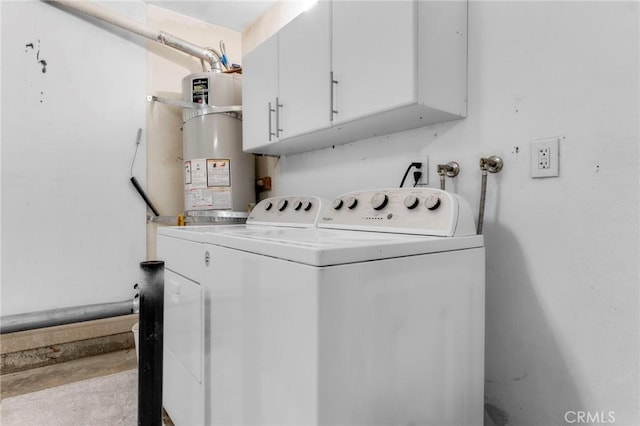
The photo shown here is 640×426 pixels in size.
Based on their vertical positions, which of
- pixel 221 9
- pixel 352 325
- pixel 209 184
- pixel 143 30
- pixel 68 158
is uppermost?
pixel 221 9

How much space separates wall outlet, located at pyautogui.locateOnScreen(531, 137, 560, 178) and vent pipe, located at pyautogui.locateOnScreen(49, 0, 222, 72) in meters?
2.27

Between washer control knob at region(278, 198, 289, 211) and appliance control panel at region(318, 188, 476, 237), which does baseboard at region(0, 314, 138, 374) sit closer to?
washer control knob at region(278, 198, 289, 211)

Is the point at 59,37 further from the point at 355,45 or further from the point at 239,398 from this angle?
the point at 239,398

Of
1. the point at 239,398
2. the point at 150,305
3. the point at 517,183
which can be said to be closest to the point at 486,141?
the point at 517,183

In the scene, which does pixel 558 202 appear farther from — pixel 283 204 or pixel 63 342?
pixel 63 342

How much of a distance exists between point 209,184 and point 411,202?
1533mm

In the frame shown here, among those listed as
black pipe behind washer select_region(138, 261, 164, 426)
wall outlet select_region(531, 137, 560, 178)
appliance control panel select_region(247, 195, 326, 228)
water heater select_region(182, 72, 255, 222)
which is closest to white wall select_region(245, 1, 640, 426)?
wall outlet select_region(531, 137, 560, 178)

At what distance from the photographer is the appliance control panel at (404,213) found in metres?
1.06

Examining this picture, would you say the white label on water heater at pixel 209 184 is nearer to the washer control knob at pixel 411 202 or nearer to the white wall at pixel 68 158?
the white wall at pixel 68 158

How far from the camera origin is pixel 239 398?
96 centimetres

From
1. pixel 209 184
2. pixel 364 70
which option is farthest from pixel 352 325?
pixel 209 184

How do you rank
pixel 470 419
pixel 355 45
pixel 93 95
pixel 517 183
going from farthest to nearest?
1. pixel 93 95
2. pixel 355 45
3. pixel 517 183
4. pixel 470 419

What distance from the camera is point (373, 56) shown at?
1273 mm

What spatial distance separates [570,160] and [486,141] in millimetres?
279
